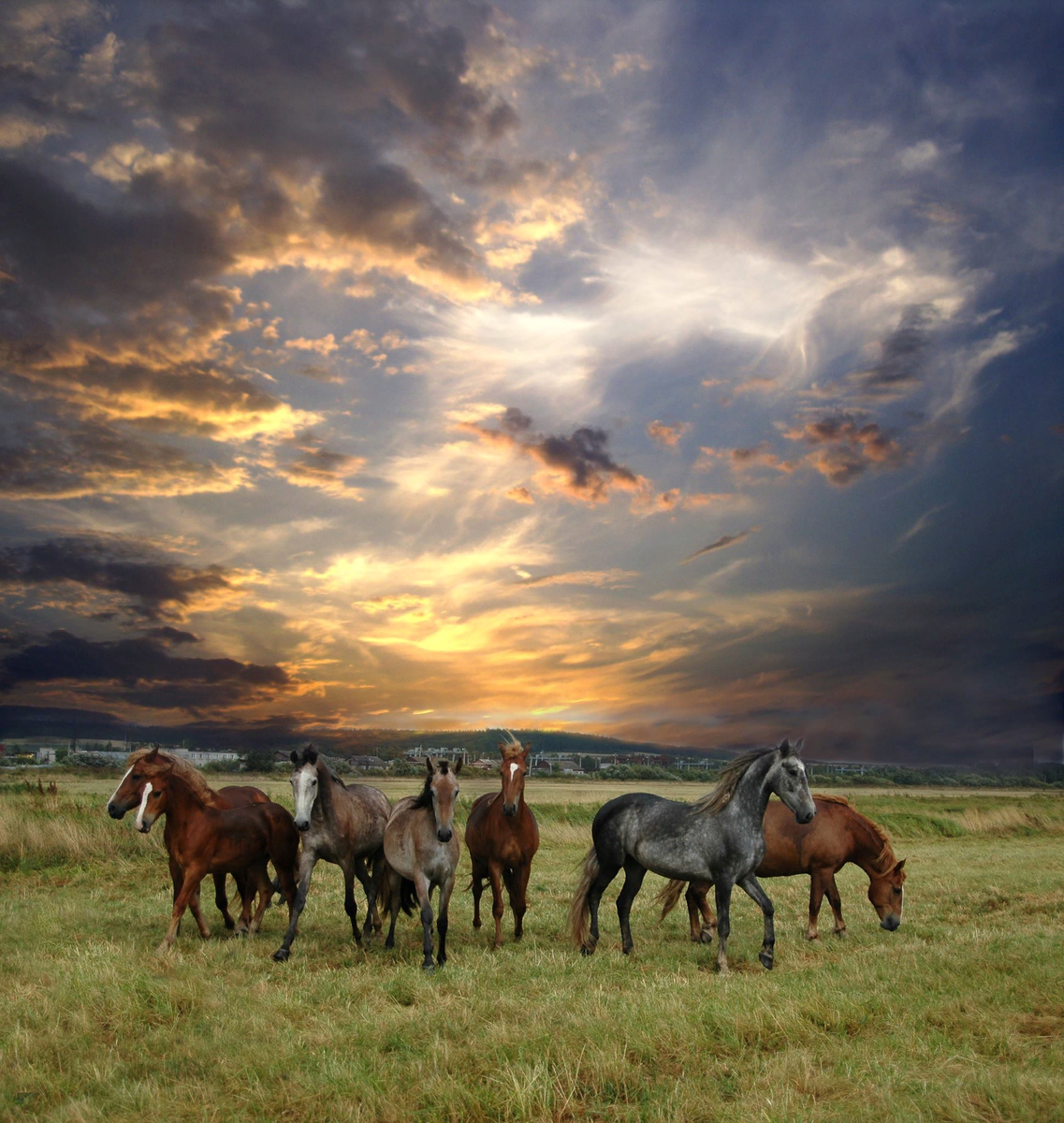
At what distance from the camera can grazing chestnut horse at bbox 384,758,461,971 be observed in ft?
34.1

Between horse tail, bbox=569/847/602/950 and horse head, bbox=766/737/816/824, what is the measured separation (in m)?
2.77

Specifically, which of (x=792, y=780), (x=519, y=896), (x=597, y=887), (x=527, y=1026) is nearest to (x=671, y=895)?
(x=597, y=887)

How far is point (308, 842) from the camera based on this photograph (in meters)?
11.0

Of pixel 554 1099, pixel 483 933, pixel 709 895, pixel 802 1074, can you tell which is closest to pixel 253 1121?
pixel 554 1099

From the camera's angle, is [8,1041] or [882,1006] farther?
[882,1006]

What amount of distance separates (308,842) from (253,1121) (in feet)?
18.9

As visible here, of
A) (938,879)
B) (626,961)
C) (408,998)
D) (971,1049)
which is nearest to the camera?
(971,1049)

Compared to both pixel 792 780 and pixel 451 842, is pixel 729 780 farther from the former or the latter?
pixel 451 842

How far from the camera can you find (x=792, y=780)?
10.5 metres

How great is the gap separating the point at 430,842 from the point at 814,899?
19.5 feet

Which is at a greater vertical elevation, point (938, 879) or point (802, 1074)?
point (802, 1074)

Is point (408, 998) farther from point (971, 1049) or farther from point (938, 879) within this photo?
point (938, 879)

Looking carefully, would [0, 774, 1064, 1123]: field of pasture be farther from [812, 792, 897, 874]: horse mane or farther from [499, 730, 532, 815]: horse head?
[499, 730, 532, 815]: horse head

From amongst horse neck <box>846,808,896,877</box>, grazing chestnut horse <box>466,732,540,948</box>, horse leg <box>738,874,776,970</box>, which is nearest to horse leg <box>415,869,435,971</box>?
grazing chestnut horse <box>466,732,540,948</box>
